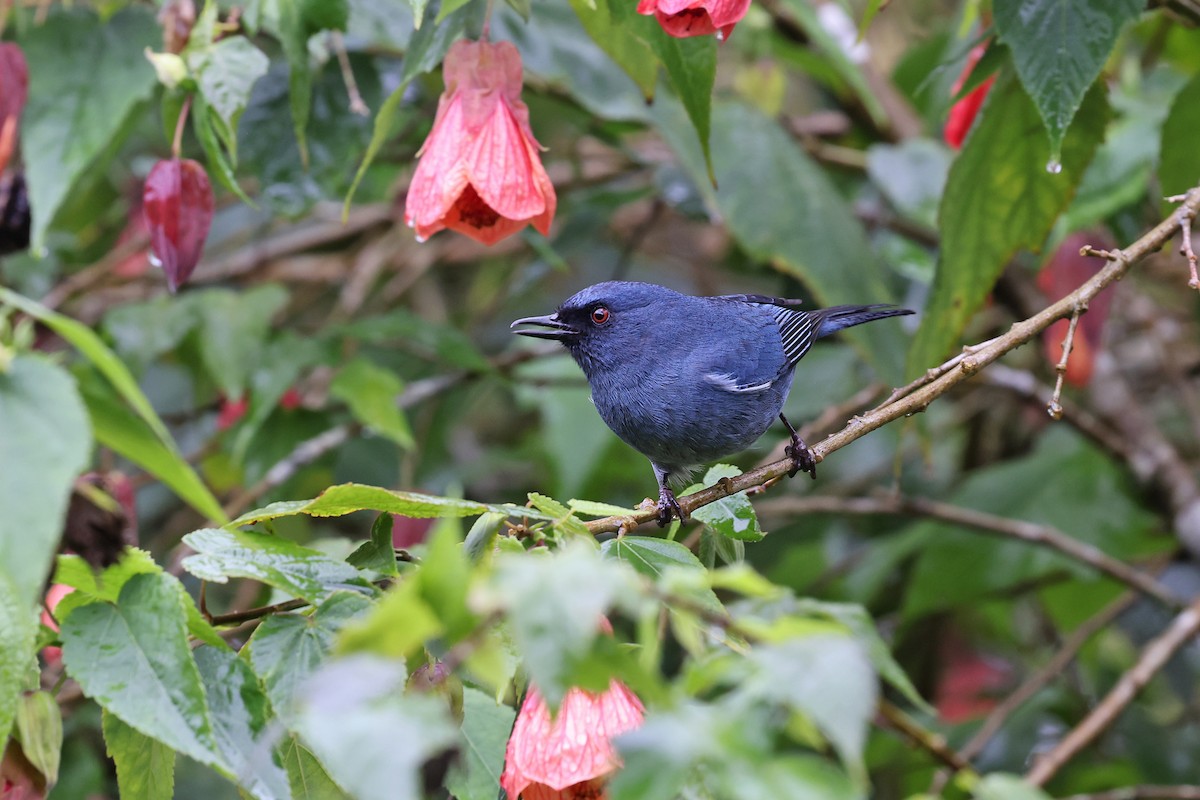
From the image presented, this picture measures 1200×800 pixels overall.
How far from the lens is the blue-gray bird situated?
3.03 meters

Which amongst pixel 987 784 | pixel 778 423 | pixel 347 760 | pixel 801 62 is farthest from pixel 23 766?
pixel 801 62

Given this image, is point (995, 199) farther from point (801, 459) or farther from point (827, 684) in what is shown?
point (827, 684)

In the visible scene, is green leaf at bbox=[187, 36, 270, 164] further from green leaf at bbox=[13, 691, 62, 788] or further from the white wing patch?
the white wing patch

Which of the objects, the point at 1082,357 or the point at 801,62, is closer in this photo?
the point at 1082,357

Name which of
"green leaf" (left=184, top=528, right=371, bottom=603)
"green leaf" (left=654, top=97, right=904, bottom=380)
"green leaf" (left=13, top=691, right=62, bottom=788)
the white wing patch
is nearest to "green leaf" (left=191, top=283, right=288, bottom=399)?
"green leaf" (left=654, top=97, right=904, bottom=380)

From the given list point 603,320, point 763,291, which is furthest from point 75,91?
point 763,291

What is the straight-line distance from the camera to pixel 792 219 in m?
3.70

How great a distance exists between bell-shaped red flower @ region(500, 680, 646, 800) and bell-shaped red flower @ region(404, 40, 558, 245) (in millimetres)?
913

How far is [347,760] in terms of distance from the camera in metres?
1.04

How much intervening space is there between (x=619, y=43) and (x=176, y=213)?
38.6 inches

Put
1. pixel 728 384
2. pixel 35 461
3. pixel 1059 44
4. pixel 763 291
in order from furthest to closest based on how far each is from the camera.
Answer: pixel 763 291 → pixel 728 384 → pixel 1059 44 → pixel 35 461

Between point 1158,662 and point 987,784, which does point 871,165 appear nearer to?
point 1158,662

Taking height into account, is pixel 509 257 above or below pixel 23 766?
below

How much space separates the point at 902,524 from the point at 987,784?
13.1 feet
